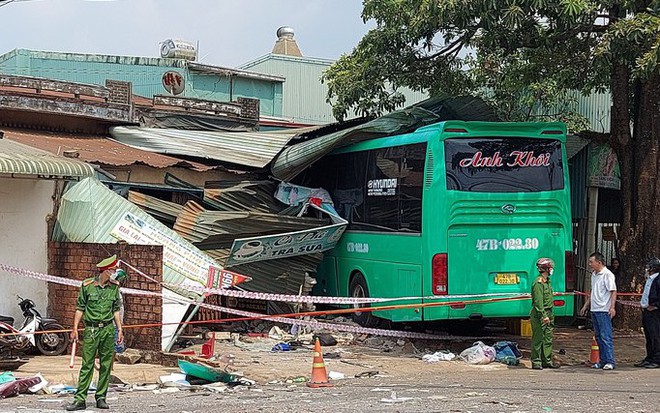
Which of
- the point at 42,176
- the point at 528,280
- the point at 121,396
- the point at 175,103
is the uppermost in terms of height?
the point at 175,103

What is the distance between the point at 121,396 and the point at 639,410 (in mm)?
5454

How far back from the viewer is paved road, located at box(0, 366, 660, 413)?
30.5ft

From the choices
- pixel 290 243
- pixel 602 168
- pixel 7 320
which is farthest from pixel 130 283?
pixel 602 168

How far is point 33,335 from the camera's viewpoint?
12.5 metres

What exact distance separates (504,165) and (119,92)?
344 inches

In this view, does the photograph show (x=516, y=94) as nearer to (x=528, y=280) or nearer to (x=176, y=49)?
(x=528, y=280)

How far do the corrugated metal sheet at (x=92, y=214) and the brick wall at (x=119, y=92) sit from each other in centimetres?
501

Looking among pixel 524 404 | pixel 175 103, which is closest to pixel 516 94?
pixel 175 103

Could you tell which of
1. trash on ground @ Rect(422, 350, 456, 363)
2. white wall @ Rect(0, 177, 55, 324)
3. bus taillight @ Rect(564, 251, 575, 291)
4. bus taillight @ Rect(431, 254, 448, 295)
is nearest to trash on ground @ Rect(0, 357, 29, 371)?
white wall @ Rect(0, 177, 55, 324)

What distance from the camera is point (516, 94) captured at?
70.3 ft

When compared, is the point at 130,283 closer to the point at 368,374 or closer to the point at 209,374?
the point at 209,374

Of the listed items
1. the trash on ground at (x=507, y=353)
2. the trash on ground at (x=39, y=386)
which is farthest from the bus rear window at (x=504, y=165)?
the trash on ground at (x=39, y=386)

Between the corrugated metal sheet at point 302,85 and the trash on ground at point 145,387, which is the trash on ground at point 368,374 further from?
the corrugated metal sheet at point 302,85

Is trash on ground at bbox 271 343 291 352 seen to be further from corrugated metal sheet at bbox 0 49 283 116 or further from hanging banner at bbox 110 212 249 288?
corrugated metal sheet at bbox 0 49 283 116
